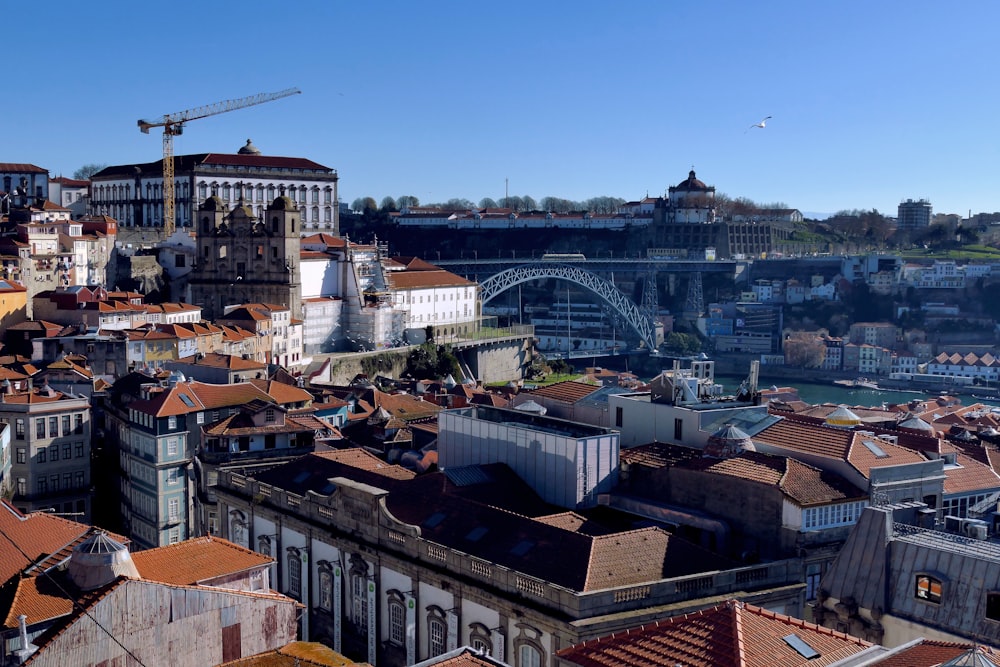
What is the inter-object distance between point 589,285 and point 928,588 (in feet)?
242

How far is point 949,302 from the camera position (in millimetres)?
94812

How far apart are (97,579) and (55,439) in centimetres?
1769

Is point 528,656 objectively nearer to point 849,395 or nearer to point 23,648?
point 23,648

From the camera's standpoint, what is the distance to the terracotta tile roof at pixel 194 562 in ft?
43.0

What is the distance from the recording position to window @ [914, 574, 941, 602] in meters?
12.5

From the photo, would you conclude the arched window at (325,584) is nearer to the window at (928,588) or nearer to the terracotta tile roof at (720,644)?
the terracotta tile roof at (720,644)

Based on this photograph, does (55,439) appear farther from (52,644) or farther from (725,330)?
(725,330)

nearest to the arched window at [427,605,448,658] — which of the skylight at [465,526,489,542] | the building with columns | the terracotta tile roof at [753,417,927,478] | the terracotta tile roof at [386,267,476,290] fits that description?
the skylight at [465,526,489,542]

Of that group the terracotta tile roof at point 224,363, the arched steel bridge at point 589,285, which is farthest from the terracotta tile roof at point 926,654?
the arched steel bridge at point 589,285

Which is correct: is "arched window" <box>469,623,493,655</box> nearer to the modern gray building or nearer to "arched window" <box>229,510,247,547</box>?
the modern gray building

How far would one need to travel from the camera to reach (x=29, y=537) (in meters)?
14.3

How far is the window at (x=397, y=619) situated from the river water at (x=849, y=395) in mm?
53503

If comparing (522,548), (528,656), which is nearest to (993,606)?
(528,656)

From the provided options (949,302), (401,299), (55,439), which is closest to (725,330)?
(949,302)
